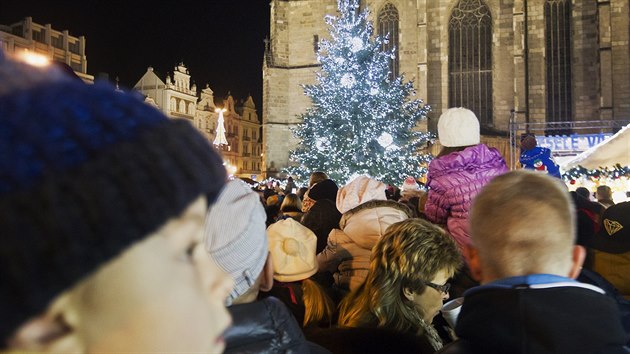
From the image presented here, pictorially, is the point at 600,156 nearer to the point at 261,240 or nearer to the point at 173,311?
the point at 261,240

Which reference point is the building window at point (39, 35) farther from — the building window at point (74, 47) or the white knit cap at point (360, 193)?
the white knit cap at point (360, 193)

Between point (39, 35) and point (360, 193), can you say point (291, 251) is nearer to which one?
point (360, 193)

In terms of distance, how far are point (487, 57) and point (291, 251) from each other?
27.0 meters

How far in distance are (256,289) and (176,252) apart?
1.04 metres

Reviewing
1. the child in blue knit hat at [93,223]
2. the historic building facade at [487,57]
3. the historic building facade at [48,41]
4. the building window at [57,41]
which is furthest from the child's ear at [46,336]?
the building window at [57,41]

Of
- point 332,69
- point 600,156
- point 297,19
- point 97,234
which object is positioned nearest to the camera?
point 97,234

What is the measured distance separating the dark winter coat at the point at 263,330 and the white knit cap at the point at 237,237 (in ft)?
0.28

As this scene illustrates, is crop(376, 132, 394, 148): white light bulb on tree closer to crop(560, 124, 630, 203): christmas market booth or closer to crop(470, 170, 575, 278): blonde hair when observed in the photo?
crop(560, 124, 630, 203): christmas market booth

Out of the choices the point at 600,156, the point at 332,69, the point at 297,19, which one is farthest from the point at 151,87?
the point at 600,156

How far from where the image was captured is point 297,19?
96.6 ft

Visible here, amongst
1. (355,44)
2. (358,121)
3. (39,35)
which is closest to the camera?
(358,121)

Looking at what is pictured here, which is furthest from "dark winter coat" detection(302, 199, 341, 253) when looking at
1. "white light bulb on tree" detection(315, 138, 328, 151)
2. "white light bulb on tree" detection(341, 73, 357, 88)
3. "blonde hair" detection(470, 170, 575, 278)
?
"white light bulb on tree" detection(341, 73, 357, 88)

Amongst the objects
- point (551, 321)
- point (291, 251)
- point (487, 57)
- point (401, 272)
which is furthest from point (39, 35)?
point (551, 321)

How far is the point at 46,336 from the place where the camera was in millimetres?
623
